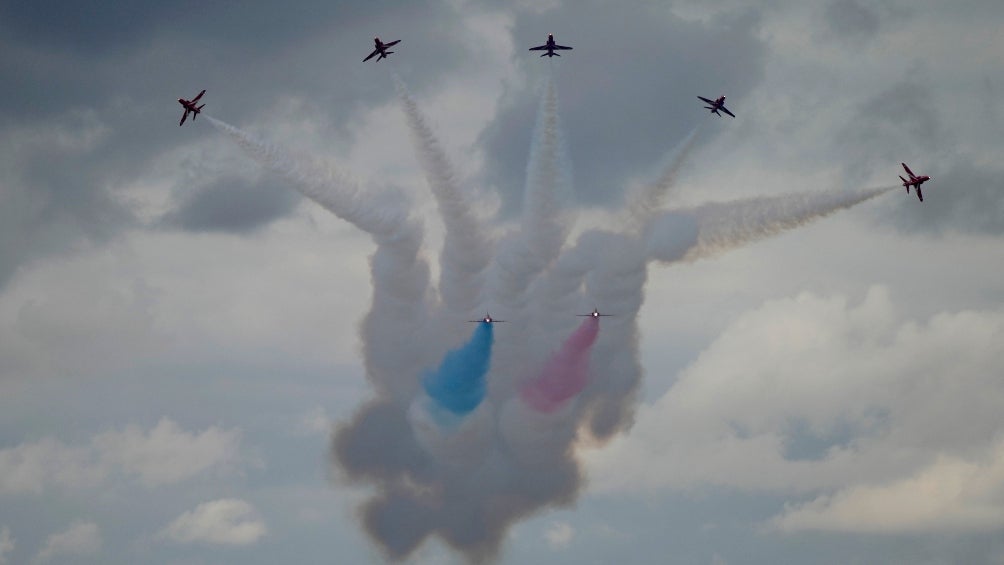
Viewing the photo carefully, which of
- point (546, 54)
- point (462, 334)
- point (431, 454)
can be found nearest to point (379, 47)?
point (546, 54)

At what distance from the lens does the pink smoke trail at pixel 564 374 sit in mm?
189000

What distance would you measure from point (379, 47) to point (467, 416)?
37.4m

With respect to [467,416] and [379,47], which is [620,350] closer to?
[467,416]

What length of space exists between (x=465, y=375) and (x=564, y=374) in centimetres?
960

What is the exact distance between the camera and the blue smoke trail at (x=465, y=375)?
187 meters

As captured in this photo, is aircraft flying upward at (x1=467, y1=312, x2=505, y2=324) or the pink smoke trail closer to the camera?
aircraft flying upward at (x1=467, y1=312, x2=505, y2=324)

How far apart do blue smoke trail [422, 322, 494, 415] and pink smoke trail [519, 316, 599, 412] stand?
506cm

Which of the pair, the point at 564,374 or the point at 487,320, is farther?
the point at 564,374

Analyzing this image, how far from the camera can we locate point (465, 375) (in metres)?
189

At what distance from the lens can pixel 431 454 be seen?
200 metres

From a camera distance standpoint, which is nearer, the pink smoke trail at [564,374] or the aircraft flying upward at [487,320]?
the aircraft flying upward at [487,320]

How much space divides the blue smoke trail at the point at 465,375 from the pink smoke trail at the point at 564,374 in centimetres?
506

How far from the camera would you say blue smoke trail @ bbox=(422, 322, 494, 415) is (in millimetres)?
187250

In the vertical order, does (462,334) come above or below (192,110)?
below
